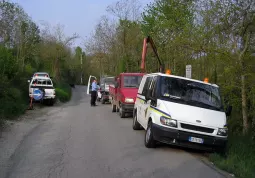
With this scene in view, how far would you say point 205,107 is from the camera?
8.13 meters

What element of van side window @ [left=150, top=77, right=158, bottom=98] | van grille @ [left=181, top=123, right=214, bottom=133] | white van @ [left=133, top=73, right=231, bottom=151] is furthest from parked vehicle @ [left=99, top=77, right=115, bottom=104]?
van grille @ [left=181, top=123, right=214, bottom=133]

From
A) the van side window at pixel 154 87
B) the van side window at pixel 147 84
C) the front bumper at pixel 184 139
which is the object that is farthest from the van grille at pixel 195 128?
the van side window at pixel 147 84

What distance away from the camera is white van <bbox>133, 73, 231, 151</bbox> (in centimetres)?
745

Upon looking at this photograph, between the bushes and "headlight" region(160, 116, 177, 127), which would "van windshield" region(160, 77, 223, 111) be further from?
the bushes

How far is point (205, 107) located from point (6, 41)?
2281 centimetres

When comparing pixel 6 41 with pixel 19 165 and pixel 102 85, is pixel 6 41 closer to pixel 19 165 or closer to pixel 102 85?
pixel 102 85

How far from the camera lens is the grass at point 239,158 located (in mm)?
6458

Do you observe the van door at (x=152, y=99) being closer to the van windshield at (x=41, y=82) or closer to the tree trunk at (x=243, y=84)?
the tree trunk at (x=243, y=84)

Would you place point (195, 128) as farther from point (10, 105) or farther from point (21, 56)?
point (21, 56)

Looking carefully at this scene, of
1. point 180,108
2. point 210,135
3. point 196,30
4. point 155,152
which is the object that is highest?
point 196,30

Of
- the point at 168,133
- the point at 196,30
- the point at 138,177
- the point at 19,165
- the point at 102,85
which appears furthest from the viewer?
the point at 102,85

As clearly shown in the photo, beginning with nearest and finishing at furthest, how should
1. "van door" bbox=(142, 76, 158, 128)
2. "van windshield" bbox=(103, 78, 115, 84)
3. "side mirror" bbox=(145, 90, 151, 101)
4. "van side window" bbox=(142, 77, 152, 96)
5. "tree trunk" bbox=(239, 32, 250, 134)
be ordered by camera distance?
1. "van door" bbox=(142, 76, 158, 128)
2. "side mirror" bbox=(145, 90, 151, 101)
3. "tree trunk" bbox=(239, 32, 250, 134)
4. "van side window" bbox=(142, 77, 152, 96)
5. "van windshield" bbox=(103, 78, 115, 84)

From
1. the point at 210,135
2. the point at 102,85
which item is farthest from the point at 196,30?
the point at 102,85

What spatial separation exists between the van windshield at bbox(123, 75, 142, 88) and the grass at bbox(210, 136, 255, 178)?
21.6 feet
